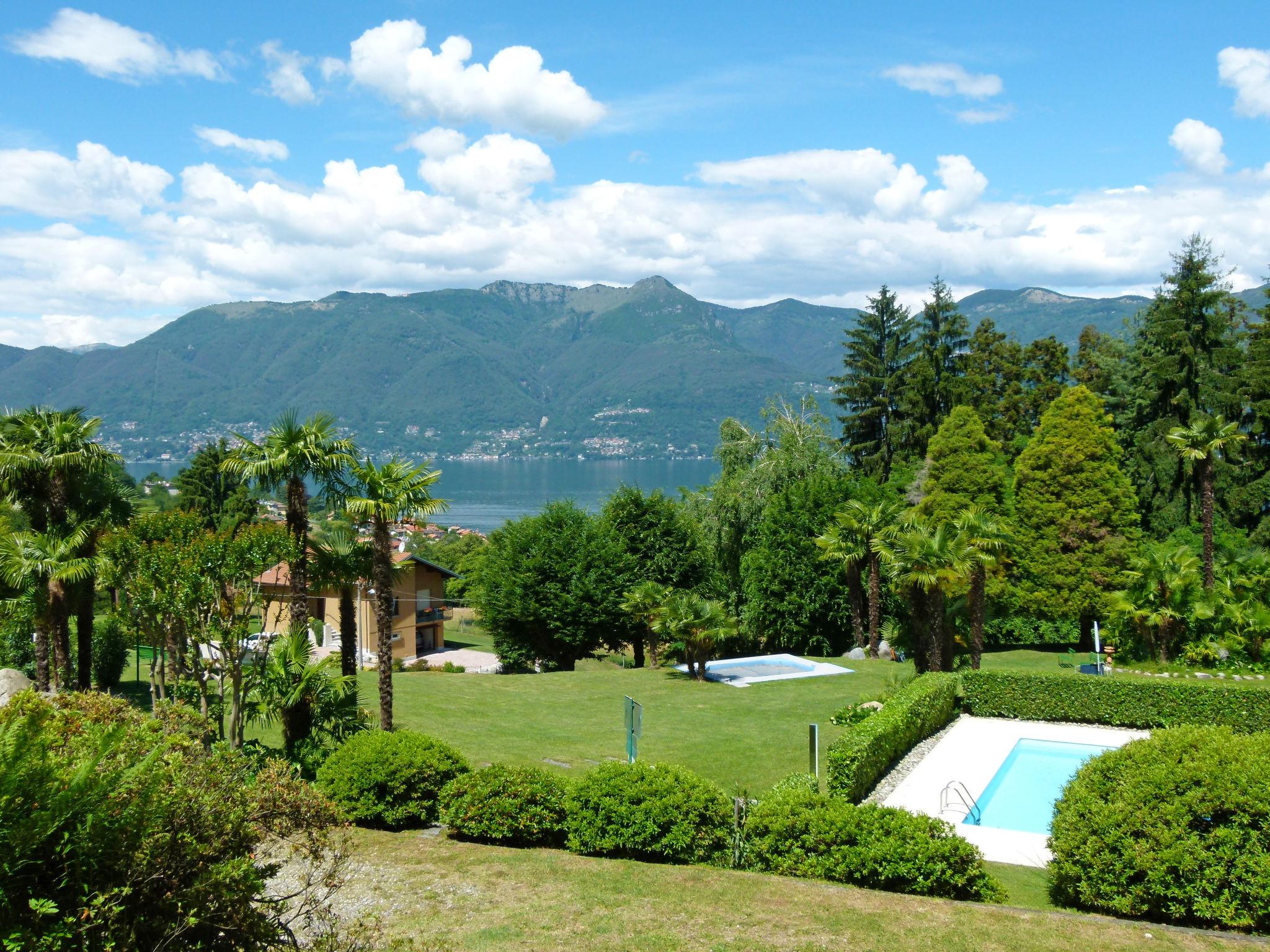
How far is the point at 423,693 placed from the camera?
25562 mm

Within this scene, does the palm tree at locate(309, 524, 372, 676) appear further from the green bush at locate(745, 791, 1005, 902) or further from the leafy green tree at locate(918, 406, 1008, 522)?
the leafy green tree at locate(918, 406, 1008, 522)

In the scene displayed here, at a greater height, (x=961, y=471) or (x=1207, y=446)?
(x=1207, y=446)

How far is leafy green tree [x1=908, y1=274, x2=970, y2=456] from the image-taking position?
4397 centimetres

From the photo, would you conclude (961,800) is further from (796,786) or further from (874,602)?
(874,602)

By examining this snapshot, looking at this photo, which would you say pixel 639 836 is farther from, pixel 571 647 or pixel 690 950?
pixel 571 647

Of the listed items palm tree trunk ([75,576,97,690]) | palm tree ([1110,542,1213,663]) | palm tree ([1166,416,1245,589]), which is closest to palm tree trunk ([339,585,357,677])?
palm tree trunk ([75,576,97,690])

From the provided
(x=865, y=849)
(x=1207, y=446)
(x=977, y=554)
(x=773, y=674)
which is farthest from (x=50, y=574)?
(x=1207, y=446)

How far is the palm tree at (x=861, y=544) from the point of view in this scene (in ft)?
104

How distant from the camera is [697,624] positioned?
27859mm

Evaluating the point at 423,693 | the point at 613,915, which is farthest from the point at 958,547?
the point at 613,915

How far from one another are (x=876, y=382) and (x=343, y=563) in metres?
33.3

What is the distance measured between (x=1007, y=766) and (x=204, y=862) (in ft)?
56.7

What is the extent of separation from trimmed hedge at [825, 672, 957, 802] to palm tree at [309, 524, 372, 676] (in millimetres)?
10043

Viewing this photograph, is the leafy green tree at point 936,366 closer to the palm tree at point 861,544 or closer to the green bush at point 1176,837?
the palm tree at point 861,544
